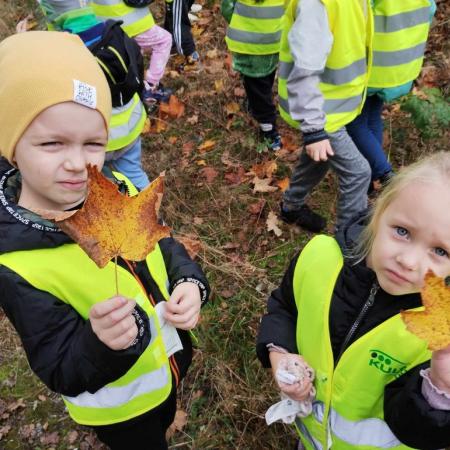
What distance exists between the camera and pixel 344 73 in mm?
2598

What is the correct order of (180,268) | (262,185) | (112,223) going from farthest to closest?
1. (262,185)
2. (180,268)
3. (112,223)

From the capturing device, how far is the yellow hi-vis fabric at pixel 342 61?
2414 millimetres

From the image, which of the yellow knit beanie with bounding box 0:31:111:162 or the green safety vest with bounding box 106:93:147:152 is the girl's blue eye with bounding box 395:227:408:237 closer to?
the yellow knit beanie with bounding box 0:31:111:162

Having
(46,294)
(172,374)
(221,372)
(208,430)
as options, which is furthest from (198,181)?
(46,294)

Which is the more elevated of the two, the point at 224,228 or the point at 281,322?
the point at 281,322

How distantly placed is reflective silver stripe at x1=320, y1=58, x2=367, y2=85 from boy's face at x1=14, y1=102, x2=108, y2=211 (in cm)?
162

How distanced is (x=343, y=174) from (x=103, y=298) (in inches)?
74.4

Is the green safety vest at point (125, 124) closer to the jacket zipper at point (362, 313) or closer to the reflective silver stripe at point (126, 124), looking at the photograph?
the reflective silver stripe at point (126, 124)

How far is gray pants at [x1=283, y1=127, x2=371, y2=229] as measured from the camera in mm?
2795

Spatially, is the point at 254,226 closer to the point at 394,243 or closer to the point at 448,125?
the point at 448,125

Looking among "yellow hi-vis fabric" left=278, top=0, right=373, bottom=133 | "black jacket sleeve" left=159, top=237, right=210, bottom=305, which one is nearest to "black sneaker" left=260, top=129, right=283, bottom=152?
"yellow hi-vis fabric" left=278, top=0, right=373, bottom=133

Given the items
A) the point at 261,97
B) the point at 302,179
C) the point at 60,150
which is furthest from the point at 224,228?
the point at 60,150

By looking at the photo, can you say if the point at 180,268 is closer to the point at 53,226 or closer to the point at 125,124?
the point at 53,226

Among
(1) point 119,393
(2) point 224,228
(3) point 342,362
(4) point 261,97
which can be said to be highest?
(3) point 342,362
